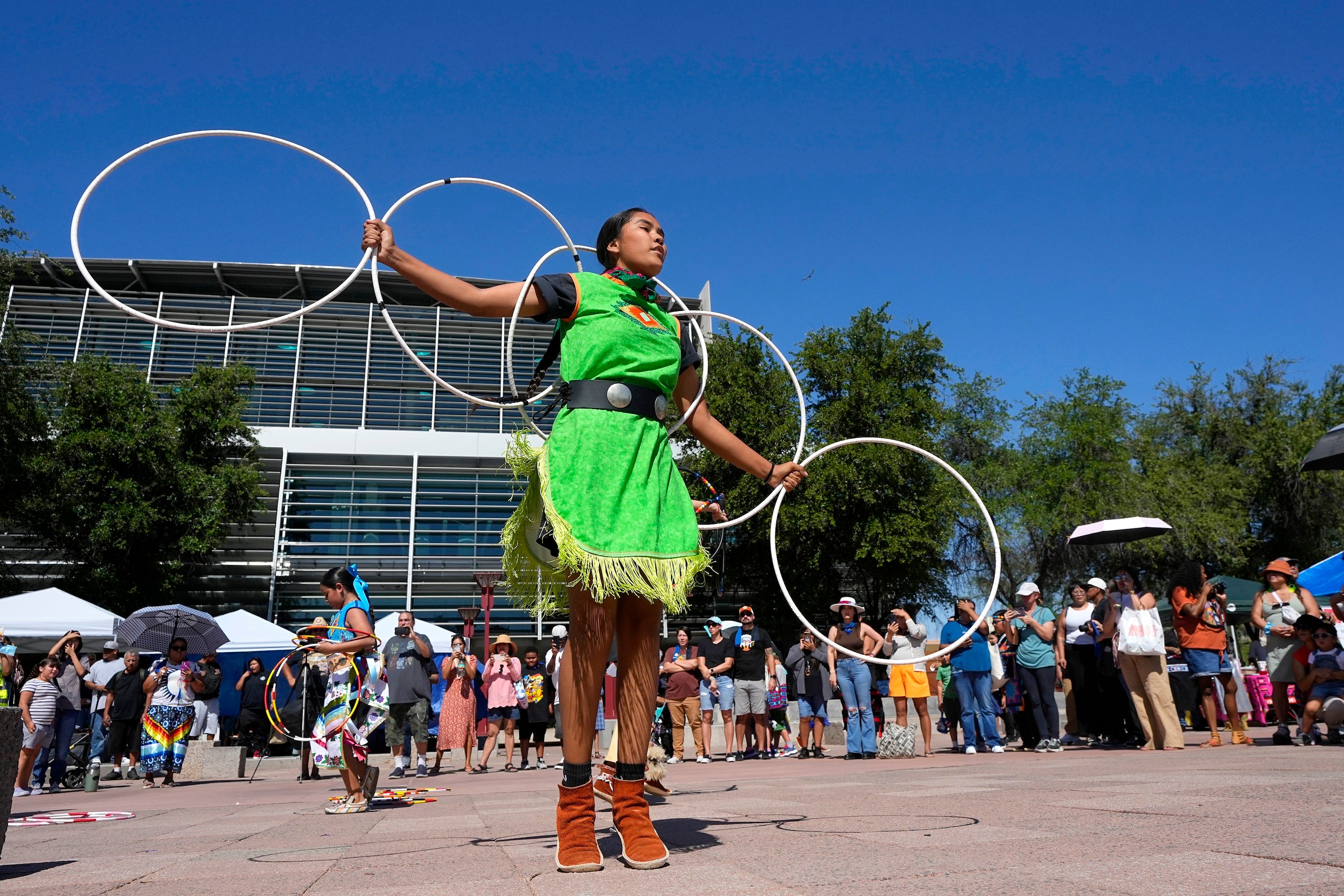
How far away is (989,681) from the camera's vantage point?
1166cm

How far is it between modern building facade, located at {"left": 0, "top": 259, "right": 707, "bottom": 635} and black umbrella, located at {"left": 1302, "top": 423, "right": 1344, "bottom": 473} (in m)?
24.7

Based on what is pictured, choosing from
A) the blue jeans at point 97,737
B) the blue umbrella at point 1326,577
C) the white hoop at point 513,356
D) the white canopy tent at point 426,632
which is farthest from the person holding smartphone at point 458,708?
the blue umbrella at point 1326,577

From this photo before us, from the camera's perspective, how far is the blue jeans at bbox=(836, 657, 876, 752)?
1237 centimetres

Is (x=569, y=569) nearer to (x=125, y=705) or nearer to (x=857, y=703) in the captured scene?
(x=857, y=703)

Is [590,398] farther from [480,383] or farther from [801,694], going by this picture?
[480,383]

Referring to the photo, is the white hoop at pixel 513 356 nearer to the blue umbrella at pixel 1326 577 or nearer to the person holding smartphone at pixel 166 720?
the person holding smartphone at pixel 166 720

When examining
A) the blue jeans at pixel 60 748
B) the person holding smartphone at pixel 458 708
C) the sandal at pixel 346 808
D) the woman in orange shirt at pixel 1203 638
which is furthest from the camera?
the person holding smartphone at pixel 458 708

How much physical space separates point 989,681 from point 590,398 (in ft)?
31.0

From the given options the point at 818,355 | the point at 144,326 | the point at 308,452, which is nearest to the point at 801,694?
the point at 818,355

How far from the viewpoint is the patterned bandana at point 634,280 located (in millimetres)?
4012

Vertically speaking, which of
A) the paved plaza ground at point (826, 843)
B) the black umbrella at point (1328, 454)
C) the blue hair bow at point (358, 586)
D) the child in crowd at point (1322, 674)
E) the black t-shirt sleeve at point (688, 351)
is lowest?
the paved plaza ground at point (826, 843)

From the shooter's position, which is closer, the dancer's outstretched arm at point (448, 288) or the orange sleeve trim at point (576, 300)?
the dancer's outstretched arm at point (448, 288)

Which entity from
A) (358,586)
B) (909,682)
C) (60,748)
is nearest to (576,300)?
(358,586)

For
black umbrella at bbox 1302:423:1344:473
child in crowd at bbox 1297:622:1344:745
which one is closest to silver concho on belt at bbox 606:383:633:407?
child in crowd at bbox 1297:622:1344:745
